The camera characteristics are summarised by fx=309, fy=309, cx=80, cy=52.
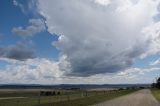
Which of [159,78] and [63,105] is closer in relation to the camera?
[63,105]

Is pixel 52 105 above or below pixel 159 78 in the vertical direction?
below

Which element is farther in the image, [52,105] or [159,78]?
[159,78]

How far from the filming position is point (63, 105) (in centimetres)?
2900

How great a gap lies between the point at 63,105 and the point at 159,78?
140601 mm

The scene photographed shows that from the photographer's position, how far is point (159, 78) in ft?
533

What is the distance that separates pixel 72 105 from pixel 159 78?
13997cm

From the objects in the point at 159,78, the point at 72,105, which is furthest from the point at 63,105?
the point at 159,78

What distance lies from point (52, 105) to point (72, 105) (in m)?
2.10

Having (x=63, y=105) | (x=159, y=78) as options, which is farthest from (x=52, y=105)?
(x=159, y=78)

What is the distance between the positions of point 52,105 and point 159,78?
14155cm

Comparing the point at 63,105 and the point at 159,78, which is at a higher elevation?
the point at 159,78

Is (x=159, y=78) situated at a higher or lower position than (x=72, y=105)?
higher

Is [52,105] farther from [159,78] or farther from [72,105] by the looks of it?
[159,78]

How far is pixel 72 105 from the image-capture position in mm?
29391
